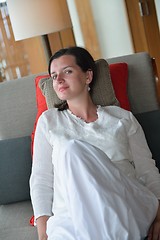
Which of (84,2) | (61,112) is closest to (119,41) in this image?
(84,2)

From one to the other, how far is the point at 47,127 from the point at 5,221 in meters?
0.47

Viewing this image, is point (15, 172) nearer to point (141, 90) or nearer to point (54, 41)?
point (141, 90)

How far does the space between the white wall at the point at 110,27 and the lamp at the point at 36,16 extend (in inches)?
60.7

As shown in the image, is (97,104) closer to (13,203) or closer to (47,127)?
(47,127)

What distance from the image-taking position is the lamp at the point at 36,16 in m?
2.52

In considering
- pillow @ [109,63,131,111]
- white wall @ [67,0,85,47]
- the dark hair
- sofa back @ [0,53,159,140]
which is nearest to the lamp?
sofa back @ [0,53,159,140]

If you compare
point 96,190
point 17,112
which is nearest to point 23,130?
point 17,112

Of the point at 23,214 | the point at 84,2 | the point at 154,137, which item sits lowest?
the point at 23,214

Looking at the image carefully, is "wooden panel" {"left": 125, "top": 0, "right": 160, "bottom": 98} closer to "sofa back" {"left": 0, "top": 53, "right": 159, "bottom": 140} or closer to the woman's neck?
"sofa back" {"left": 0, "top": 53, "right": 159, "bottom": 140}

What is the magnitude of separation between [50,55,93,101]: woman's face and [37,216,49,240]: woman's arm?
1.59 feet

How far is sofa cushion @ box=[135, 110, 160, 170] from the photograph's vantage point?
174cm

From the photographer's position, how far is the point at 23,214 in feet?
5.80

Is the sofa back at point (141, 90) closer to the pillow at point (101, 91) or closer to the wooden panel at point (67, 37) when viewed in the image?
the pillow at point (101, 91)

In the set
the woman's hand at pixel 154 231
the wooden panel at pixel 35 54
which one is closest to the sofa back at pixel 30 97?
the woman's hand at pixel 154 231
